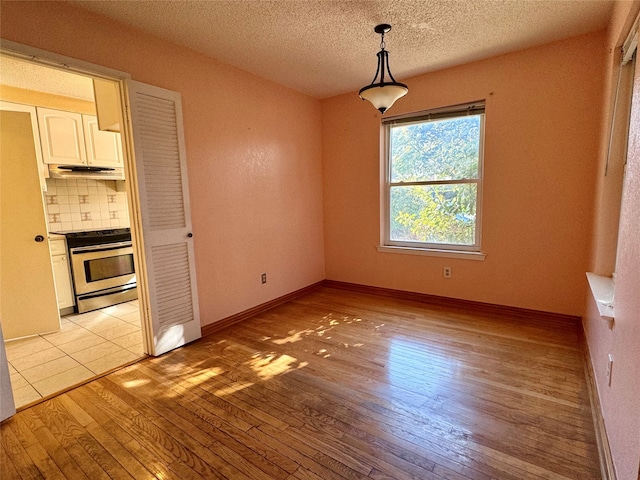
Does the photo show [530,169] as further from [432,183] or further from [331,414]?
[331,414]

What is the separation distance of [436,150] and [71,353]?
4.00 meters

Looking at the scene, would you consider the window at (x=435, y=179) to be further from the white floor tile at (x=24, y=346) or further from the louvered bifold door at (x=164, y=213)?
the white floor tile at (x=24, y=346)

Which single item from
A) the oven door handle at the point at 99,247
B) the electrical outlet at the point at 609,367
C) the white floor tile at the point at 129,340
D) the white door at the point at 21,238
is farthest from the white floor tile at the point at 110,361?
the electrical outlet at the point at 609,367

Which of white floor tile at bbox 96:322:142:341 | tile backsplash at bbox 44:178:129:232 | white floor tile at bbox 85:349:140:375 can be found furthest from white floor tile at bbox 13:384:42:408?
tile backsplash at bbox 44:178:129:232

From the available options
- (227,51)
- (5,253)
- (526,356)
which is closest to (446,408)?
(526,356)

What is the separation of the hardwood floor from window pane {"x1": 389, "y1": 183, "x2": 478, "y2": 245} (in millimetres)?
1101

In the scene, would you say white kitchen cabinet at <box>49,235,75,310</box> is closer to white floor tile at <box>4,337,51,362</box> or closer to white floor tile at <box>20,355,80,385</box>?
white floor tile at <box>4,337,51,362</box>

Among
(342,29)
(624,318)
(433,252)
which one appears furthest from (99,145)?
(624,318)

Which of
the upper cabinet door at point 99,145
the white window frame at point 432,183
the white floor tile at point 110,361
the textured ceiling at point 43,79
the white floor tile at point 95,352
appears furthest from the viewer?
the upper cabinet door at point 99,145

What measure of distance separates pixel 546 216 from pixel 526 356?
132 cm

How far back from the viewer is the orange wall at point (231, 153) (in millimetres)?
2096

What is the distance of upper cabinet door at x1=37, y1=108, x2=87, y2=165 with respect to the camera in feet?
11.4

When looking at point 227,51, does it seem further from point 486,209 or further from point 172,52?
point 486,209

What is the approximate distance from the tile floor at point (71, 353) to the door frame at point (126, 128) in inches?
13.7
